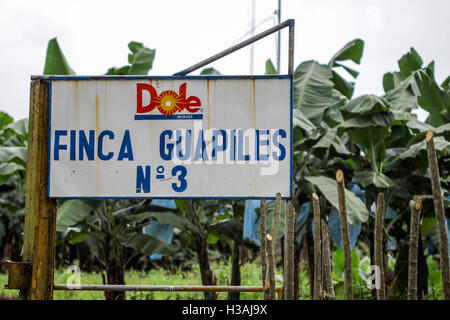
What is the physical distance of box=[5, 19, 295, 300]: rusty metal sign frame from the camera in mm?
2658

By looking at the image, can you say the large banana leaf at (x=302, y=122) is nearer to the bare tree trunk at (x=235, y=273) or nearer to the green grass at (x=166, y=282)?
the bare tree trunk at (x=235, y=273)

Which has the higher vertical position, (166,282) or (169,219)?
(169,219)

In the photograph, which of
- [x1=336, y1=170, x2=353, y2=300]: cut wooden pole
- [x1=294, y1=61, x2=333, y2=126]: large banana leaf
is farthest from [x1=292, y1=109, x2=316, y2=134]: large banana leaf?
[x1=336, y1=170, x2=353, y2=300]: cut wooden pole

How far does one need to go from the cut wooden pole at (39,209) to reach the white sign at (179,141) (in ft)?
0.17

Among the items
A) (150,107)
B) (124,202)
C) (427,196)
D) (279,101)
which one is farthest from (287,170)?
(124,202)

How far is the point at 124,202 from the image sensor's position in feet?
26.9

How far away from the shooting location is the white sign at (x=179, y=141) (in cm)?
276

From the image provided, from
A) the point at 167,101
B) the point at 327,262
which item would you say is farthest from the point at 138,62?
the point at 327,262

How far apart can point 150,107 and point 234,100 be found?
1.56 ft

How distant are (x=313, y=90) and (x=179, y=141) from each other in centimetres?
344

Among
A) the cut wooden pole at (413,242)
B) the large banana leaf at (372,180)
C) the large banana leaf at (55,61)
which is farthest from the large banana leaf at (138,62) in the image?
the cut wooden pole at (413,242)

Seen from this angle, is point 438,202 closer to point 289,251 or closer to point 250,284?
point 289,251

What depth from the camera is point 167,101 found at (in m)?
2.82
